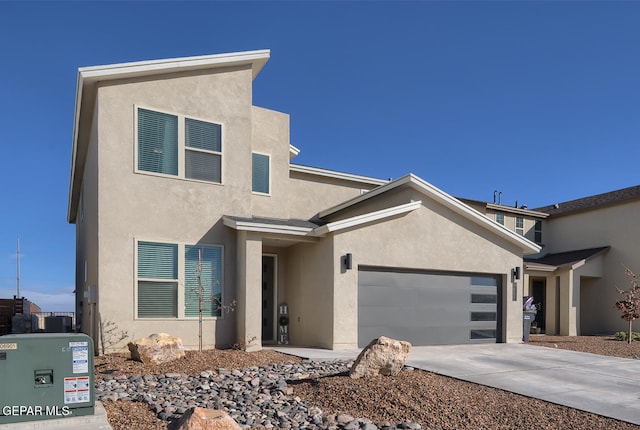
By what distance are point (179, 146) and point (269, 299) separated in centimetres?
514

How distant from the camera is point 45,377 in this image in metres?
5.24

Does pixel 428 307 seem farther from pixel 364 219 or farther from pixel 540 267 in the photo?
pixel 540 267

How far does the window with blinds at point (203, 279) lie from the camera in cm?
1139

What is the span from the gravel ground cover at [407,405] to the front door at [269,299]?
A: 514 cm

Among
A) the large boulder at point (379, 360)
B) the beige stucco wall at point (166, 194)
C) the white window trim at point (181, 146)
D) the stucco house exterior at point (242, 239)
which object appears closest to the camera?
the large boulder at point (379, 360)

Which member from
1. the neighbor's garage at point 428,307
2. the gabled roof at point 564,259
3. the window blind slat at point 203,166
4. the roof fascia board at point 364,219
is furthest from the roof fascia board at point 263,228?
the gabled roof at point 564,259

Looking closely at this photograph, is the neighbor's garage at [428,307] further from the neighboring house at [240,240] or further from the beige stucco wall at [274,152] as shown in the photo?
the beige stucco wall at [274,152]

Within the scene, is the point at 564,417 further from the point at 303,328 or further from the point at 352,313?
the point at 303,328

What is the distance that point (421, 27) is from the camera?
39.8ft

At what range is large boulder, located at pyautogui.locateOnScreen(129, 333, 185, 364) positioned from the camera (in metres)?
9.05

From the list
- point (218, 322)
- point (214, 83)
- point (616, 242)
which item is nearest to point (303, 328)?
point (218, 322)

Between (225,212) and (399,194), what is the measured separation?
5.48m

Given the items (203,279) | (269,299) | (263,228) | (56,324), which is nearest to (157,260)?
(203,279)

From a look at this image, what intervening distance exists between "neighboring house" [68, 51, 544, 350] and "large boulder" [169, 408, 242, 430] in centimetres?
646
